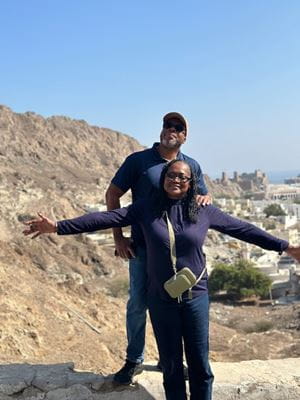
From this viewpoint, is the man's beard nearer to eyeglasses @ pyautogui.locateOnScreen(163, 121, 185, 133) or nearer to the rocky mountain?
eyeglasses @ pyautogui.locateOnScreen(163, 121, 185, 133)

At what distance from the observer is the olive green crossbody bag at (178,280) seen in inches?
105

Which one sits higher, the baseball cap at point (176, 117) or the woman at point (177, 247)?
the baseball cap at point (176, 117)

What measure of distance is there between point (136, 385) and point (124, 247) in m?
0.92

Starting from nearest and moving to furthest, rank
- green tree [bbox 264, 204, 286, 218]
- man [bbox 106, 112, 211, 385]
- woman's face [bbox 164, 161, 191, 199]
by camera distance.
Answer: woman's face [bbox 164, 161, 191, 199] < man [bbox 106, 112, 211, 385] < green tree [bbox 264, 204, 286, 218]

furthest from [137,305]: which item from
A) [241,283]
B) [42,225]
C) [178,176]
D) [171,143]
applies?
[241,283]

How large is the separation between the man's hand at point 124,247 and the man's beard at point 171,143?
0.65m

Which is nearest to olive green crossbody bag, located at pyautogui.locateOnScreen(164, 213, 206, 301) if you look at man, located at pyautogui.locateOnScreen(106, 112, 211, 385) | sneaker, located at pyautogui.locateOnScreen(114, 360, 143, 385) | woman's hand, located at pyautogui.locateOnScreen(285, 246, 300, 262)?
man, located at pyautogui.locateOnScreen(106, 112, 211, 385)

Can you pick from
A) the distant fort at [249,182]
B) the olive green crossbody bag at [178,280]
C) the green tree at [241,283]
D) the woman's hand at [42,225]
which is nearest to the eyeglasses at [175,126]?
the olive green crossbody bag at [178,280]

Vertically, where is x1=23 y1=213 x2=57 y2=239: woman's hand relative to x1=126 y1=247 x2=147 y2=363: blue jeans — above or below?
above

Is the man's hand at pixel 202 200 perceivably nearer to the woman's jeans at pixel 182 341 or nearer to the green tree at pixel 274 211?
the woman's jeans at pixel 182 341

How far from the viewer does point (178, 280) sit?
8.77 ft

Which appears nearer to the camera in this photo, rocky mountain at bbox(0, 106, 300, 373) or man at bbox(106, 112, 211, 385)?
man at bbox(106, 112, 211, 385)

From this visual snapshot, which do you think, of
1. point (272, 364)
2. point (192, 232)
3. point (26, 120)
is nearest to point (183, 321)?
point (192, 232)

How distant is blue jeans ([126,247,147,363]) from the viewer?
3.23 metres
